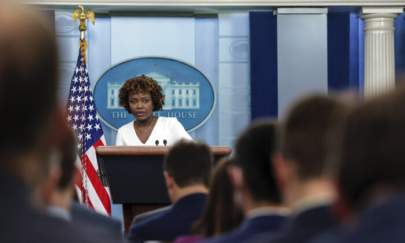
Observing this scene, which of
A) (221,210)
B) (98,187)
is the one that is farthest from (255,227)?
(98,187)

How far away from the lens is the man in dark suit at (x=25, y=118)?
0.89m

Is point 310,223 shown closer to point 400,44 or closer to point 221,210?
point 221,210

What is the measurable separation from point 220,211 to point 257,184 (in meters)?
0.69

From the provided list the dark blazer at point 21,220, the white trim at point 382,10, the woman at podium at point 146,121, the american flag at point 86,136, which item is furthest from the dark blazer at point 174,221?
the white trim at point 382,10

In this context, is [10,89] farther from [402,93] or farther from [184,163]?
[184,163]

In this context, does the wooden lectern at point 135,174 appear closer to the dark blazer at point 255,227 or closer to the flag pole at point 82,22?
the flag pole at point 82,22

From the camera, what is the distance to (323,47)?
981 cm

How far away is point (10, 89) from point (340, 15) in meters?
9.27

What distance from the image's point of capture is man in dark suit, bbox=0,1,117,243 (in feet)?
2.91

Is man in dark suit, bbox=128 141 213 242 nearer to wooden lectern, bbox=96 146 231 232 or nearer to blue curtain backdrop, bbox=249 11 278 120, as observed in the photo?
wooden lectern, bbox=96 146 231 232

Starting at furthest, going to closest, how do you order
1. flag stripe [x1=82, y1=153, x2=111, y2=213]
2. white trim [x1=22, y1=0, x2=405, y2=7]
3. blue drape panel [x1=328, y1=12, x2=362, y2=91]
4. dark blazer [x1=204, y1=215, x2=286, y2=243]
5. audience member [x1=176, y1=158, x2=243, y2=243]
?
1. blue drape panel [x1=328, y1=12, x2=362, y2=91]
2. white trim [x1=22, y1=0, x2=405, y2=7]
3. flag stripe [x1=82, y1=153, x2=111, y2=213]
4. audience member [x1=176, y1=158, x2=243, y2=243]
5. dark blazer [x1=204, y1=215, x2=286, y2=243]

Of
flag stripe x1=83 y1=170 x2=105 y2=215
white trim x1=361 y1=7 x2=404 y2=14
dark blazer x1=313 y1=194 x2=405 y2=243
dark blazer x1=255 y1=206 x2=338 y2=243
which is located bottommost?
flag stripe x1=83 y1=170 x2=105 y2=215

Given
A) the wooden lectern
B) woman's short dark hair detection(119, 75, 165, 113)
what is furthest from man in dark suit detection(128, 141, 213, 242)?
woman's short dark hair detection(119, 75, 165, 113)

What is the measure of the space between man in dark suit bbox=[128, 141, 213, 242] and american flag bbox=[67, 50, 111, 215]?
3.66m
